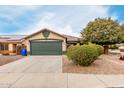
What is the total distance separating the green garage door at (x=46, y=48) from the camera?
31.1 metres

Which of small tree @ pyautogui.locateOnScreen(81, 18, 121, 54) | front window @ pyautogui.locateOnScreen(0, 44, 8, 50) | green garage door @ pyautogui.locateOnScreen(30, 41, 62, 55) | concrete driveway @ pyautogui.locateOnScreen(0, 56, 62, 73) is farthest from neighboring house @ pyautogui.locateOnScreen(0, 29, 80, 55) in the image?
concrete driveway @ pyautogui.locateOnScreen(0, 56, 62, 73)

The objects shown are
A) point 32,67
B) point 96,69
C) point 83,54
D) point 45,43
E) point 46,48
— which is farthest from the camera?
point 45,43

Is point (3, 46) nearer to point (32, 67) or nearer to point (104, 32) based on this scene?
point (104, 32)

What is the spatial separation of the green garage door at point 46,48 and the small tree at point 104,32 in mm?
4488

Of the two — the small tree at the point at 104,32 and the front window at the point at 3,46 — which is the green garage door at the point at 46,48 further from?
the front window at the point at 3,46

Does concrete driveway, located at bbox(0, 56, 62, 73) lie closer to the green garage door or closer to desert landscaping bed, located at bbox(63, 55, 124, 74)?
desert landscaping bed, located at bbox(63, 55, 124, 74)

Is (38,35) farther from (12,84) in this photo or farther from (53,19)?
(12,84)

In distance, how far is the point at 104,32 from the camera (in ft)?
98.5

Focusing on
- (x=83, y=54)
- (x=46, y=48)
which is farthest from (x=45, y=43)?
(x=83, y=54)

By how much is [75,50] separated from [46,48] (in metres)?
16.0

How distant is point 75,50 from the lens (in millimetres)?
15477

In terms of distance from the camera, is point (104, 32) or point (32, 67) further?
point (104, 32)

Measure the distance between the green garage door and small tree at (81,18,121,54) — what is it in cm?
449
